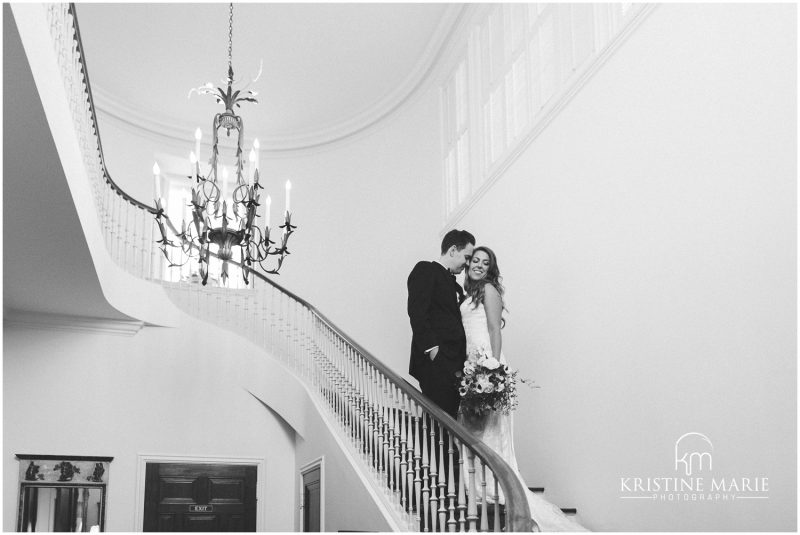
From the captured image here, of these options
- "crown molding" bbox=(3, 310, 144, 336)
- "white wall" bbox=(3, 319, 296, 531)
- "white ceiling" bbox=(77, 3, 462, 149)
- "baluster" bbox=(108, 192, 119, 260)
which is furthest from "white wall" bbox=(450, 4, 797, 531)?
"crown molding" bbox=(3, 310, 144, 336)

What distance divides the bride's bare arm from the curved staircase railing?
29.5 inches

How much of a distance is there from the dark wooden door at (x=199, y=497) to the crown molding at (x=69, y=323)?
163 centimetres

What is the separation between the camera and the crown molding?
31.0 ft

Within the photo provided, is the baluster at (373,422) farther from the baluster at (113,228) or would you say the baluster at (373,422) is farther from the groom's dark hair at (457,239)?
the baluster at (113,228)

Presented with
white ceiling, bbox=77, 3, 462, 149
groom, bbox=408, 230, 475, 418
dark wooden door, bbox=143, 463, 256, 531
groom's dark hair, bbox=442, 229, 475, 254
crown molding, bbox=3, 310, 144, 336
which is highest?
white ceiling, bbox=77, 3, 462, 149

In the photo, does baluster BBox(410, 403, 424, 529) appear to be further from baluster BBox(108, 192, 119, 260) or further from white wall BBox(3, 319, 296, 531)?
baluster BBox(108, 192, 119, 260)

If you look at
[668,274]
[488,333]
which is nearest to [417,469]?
[488,333]

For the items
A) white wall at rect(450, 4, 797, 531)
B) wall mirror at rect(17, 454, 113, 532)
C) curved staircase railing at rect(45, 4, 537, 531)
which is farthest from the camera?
wall mirror at rect(17, 454, 113, 532)

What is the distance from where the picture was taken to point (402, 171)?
42.2 ft

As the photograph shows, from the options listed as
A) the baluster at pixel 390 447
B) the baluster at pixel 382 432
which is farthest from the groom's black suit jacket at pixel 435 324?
the baluster at pixel 382 432

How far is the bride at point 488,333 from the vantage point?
5.90 metres

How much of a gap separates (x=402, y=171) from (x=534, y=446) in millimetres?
6033

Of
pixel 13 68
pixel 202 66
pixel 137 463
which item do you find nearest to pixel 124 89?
pixel 202 66

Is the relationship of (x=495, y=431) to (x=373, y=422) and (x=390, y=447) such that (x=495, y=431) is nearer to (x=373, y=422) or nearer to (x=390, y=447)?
(x=390, y=447)
